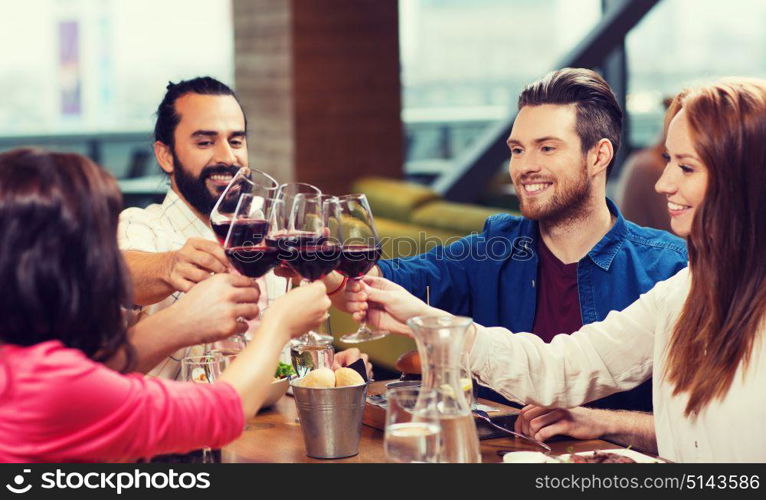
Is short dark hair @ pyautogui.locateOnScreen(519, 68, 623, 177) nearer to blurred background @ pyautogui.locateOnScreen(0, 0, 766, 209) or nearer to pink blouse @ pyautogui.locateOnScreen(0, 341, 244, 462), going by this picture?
blurred background @ pyautogui.locateOnScreen(0, 0, 766, 209)

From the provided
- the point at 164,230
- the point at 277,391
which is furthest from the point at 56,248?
the point at 164,230

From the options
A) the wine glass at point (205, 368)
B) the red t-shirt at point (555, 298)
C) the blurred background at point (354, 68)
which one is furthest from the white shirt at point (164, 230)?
the red t-shirt at point (555, 298)

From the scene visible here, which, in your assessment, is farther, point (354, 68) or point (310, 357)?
point (354, 68)

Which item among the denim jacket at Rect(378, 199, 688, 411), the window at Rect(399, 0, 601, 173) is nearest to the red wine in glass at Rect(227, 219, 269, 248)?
the denim jacket at Rect(378, 199, 688, 411)

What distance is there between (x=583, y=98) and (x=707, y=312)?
95cm

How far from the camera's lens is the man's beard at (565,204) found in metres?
2.51

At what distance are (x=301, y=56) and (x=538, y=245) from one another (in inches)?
137

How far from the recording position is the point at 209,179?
278 cm

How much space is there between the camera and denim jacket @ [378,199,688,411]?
2434mm

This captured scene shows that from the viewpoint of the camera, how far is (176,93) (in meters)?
2.87

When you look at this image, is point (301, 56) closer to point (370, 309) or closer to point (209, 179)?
point (209, 179)

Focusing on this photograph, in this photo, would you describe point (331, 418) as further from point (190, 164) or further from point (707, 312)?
point (190, 164)

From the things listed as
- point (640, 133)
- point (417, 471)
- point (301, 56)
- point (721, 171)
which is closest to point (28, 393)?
point (417, 471)

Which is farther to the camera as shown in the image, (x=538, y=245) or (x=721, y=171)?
(x=538, y=245)
